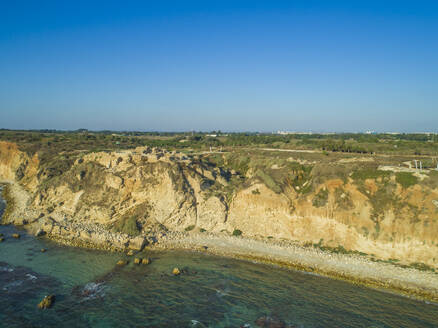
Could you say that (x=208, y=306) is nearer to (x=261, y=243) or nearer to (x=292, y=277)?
(x=292, y=277)

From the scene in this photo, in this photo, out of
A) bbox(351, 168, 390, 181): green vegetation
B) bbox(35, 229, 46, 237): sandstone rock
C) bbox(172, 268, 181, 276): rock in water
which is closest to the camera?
bbox(172, 268, 181, 276): rock in water

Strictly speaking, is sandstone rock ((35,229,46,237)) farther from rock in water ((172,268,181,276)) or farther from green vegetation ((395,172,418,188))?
green vegetation ((395,172,418,188))

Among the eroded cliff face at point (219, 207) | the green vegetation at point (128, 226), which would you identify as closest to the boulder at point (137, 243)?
the eroded cliff face at point (219, 207)

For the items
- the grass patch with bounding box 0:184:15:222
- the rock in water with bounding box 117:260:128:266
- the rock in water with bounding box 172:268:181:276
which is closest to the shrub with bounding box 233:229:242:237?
the rock in water with bounding box 172:268:181:276

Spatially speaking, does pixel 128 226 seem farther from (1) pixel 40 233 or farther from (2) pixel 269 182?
(2) pixel 269 182

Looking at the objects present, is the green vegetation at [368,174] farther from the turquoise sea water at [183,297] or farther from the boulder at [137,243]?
the boulder at [137,243]

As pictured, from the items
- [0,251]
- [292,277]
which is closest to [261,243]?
[292,277]
